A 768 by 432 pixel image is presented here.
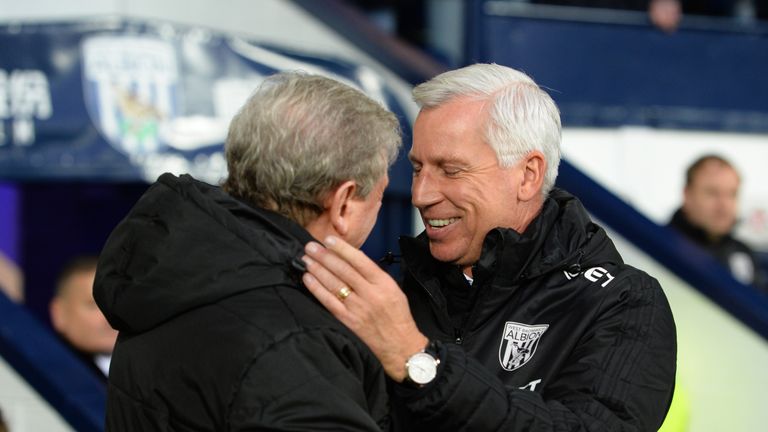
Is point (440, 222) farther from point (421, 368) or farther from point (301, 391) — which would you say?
point (301, 391)

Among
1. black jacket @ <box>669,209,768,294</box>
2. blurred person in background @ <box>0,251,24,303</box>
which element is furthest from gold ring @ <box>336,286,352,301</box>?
blurred person in background @ <box>0,251,24,303</box>

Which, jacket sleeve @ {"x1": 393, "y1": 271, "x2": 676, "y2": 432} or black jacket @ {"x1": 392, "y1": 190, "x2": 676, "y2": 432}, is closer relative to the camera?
jacket sleeve @ {"x1": 393, "y1": 271, "x2": 676, "y2": 432}

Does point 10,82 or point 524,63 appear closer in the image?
point 10,82

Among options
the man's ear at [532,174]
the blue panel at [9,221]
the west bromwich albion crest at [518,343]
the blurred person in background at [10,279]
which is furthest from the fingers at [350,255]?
the blue panel at [9,221]

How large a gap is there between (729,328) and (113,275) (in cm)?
262

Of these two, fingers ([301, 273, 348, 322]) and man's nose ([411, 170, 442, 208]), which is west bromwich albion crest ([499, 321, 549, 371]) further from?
fingers ([301, 273, 348, 322])

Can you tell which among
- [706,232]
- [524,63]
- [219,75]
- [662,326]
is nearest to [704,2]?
[524,63]

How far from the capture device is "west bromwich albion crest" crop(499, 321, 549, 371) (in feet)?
7.80

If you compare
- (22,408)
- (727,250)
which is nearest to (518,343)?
(22,408)

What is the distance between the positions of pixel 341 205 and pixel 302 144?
15cm

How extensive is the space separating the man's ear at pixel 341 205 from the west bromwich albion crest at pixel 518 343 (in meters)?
0.48

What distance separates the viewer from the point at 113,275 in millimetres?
2016

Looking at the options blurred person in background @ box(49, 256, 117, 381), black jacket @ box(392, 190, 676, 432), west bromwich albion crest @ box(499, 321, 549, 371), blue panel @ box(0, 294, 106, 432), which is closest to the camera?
black jacket @ box(392, 190, 676, 432)

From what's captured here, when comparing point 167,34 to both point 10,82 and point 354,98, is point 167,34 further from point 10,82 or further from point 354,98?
point 354,98
